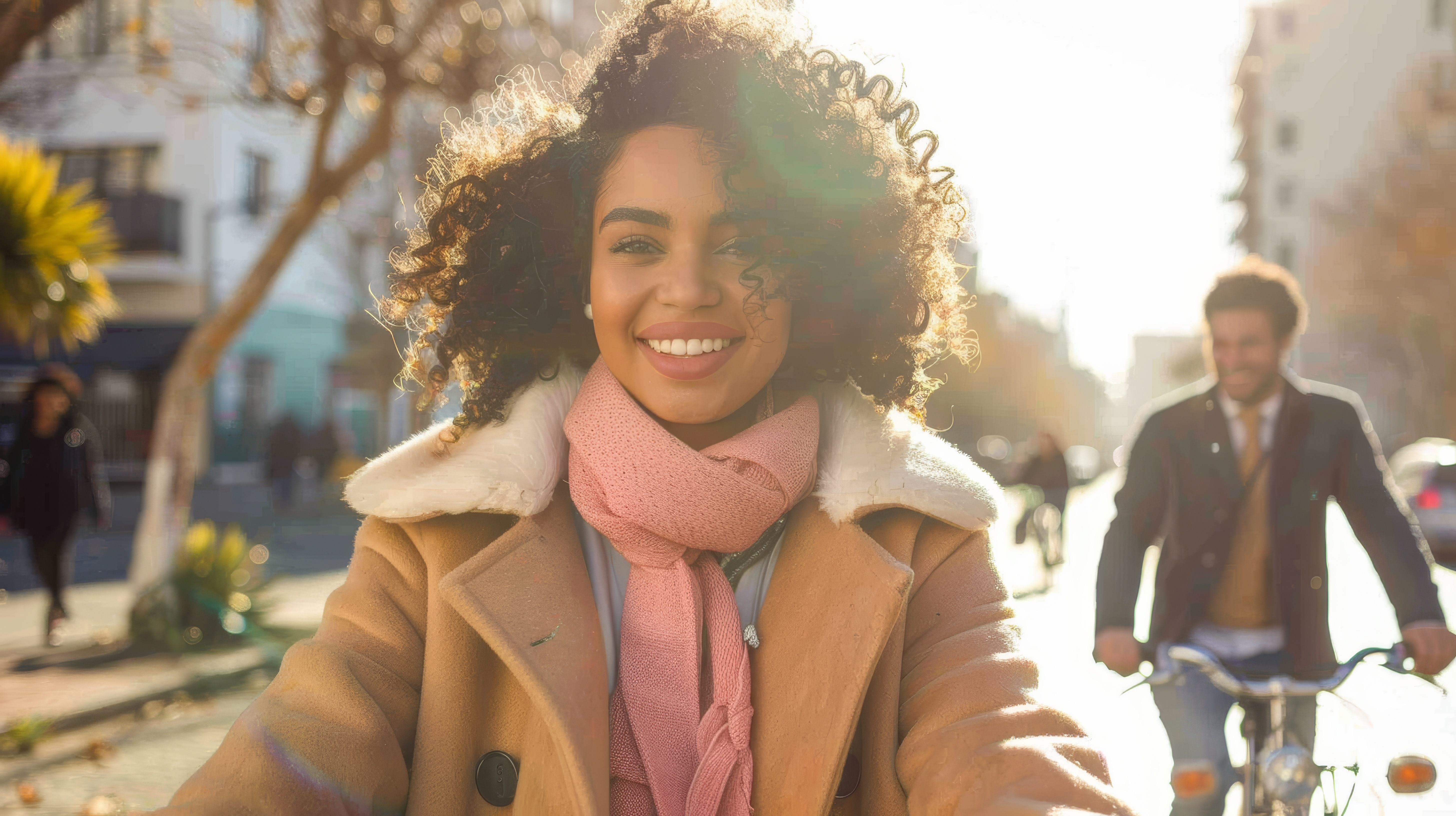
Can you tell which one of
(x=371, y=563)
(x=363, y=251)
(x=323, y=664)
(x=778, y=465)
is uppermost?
(x=363, y=251)

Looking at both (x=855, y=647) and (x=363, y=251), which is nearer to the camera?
(x=855, y=647)

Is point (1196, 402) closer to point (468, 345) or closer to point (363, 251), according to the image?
point (468, 345)

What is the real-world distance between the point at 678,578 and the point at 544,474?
285 mm

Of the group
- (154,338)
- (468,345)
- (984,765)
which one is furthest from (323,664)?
(154,338)

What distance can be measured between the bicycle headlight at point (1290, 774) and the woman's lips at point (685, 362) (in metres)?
1.86

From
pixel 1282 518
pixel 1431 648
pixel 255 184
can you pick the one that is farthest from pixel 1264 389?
pixel 255 184

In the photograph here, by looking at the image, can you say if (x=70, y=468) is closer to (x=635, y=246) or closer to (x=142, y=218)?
(x=635, y=246)

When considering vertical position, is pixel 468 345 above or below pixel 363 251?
below

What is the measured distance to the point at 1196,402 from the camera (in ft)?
12.1

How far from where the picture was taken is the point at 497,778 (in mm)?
1887

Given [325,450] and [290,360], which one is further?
[290,360]

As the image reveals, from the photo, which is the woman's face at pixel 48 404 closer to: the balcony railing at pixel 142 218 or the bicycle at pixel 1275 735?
the bicycle at pixel 1275 735

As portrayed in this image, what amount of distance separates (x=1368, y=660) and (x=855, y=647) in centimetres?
200

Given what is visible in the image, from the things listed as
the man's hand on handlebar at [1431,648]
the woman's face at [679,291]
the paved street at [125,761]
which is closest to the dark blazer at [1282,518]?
the man's hand on handlebar at [1431,648]
